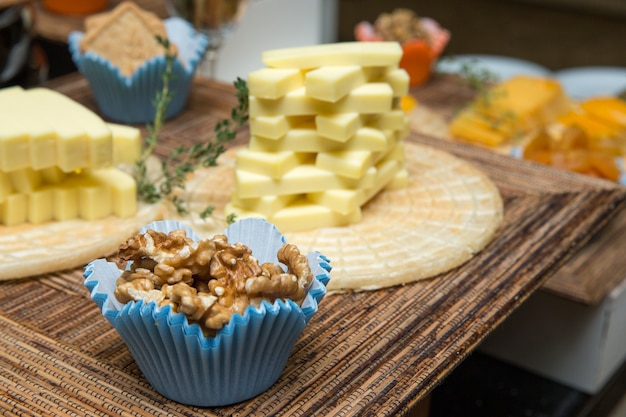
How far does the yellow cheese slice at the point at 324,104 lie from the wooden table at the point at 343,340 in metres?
0.22

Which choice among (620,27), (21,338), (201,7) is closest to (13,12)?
(201,7)

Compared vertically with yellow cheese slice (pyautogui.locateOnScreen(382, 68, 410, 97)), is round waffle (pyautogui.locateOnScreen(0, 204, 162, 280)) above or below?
below

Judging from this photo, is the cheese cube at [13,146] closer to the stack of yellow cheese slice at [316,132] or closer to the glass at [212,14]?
the stack of yellow cheese slice at [316,132]

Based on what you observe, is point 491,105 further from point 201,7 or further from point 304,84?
point 304,84

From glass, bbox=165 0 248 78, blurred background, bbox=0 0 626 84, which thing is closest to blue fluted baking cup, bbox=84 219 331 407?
glass, bbox=165 0 248 78

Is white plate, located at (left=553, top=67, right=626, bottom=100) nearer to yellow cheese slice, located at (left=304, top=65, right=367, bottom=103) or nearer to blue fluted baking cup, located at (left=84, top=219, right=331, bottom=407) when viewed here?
yellow cheese slice, located at (left=304, top=65, right=367, bottom=103)

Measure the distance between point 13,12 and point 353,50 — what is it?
83 centimetres

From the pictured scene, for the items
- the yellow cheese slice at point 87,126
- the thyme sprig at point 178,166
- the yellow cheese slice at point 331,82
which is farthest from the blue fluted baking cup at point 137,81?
the yellow cheese slice at point 331,82

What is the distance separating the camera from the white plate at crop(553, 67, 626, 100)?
226 cm

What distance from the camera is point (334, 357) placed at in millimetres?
902

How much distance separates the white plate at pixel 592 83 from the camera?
7.41ft

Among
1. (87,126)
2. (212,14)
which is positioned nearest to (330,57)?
(87,126)

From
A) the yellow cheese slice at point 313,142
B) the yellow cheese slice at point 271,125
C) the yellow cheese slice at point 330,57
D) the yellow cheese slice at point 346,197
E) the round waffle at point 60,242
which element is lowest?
the round waffle at point 60,242

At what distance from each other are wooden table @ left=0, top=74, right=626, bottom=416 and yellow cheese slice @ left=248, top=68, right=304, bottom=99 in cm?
24
